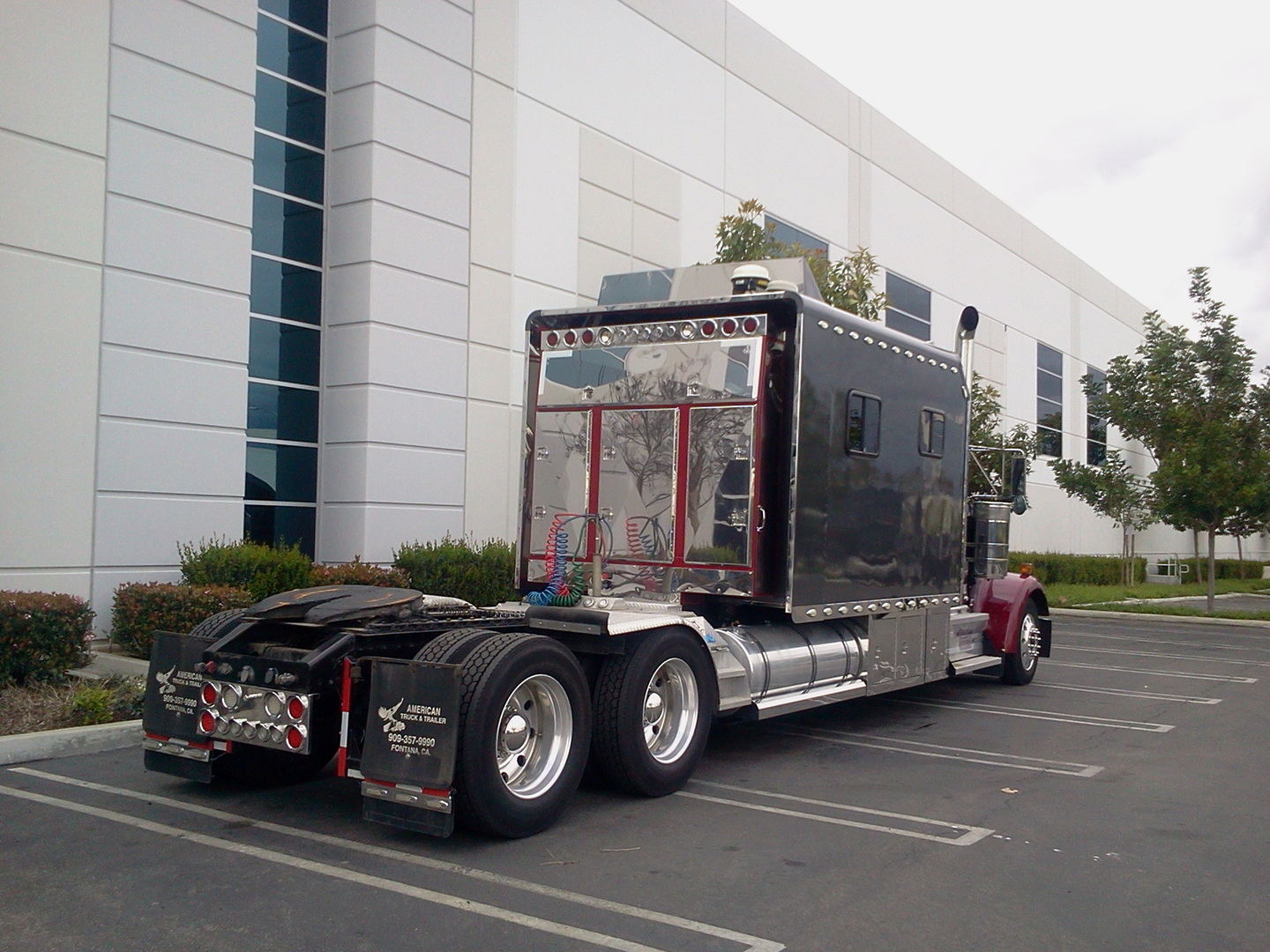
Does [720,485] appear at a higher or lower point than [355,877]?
higher

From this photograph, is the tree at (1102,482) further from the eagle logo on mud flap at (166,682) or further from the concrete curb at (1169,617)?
the eagle logo on mud flap at (166,682)

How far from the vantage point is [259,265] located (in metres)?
15.3

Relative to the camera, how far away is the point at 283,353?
15508 mm

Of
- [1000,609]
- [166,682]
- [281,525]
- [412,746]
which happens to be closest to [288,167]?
[281,525]

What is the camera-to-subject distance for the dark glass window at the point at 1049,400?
1479 inches

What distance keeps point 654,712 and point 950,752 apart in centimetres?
295

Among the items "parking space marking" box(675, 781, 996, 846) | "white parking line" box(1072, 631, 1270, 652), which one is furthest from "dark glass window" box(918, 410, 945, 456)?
"white parking line" box(1072, 631, 1270, 652)

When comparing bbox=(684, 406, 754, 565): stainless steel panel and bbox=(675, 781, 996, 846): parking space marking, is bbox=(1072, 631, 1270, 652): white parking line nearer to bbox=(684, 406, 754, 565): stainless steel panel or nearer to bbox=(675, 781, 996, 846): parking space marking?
bbox=(684, 406, 754, 565): stainless steel panel

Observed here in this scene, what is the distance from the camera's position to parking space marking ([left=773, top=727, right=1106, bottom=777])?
850 centimetres

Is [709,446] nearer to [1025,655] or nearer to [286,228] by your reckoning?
[1025,655]

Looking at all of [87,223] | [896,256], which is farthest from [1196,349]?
[87,223]

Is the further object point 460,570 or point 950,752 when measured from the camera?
point 460,570

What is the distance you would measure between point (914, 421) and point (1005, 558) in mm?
3199

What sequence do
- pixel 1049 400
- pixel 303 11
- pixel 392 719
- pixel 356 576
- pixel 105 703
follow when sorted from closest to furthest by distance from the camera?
pixel 392 719 → pixel 105 703 → pixel 356 576 → pixel 303 11 → pixel 1049 400
